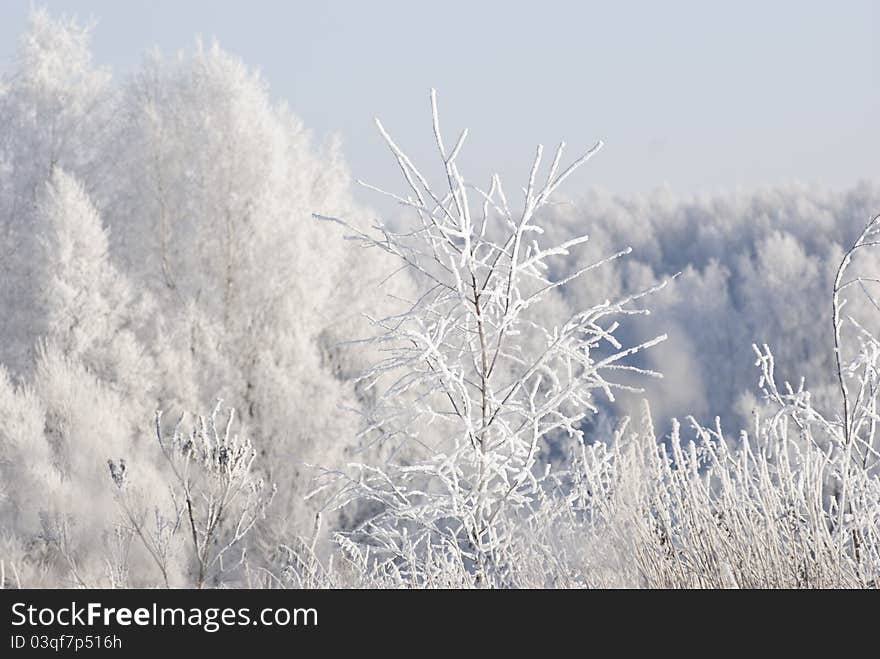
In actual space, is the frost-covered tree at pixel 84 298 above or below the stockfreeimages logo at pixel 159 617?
above

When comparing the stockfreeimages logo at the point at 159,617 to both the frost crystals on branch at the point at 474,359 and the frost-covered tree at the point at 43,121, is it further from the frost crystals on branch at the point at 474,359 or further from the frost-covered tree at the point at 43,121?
the frost-covered tree at the point at 43,121

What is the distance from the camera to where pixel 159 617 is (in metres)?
2.28

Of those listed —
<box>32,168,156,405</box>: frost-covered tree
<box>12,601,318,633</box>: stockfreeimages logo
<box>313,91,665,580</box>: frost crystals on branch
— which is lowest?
<box>12,601,318,633</box>: stockfreeimages logo

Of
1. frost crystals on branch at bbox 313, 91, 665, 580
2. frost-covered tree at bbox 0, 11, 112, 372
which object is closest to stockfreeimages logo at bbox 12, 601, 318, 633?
frost crystals on branch at bbox 313, 91, 665, 580

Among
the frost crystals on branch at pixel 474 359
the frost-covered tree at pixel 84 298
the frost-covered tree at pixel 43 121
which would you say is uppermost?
the frost-covered tree at pixel 43 121

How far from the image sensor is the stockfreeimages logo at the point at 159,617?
222cm

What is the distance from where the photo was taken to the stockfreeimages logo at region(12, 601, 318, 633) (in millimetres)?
2217

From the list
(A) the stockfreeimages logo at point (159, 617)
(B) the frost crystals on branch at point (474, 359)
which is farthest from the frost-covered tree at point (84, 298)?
(A) the stockfreeimages logo at point (159, 617)

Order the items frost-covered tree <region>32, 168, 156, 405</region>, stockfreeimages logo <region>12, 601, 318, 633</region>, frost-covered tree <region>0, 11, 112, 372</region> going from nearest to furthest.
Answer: stockfreeimages logo <region>12, 601, 318, 633</region> < frost-covered tree <region>32, 168, 156, 405</region> < frost-covered tree <region>0, 11, 112, 372</region>

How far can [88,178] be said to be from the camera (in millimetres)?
17609

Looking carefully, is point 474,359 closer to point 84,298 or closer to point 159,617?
point 159,617

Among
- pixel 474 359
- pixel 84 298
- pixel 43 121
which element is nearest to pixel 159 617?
pixel 474 359

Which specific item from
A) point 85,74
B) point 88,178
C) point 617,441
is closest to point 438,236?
point 617,441

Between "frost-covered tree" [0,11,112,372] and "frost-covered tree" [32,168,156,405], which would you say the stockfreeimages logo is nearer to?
"frost-covered tree" [32,168,156,405]
